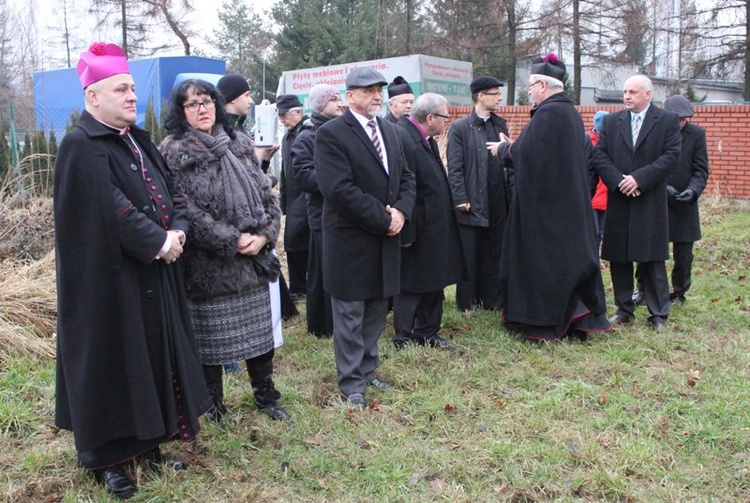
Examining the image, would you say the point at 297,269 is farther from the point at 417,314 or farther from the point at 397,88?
the point at 397,88

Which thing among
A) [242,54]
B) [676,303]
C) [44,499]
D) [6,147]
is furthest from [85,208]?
[242,54]

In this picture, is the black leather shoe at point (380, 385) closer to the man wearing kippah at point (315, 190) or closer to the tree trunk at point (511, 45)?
the man wearing kippah at point (315, 190)

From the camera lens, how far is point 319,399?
4738 mm

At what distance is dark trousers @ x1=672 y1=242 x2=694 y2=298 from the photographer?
22.6 feet

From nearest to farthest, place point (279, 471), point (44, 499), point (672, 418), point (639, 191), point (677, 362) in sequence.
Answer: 1. point (44, 499)
2. point (279, 471)
3. point (672, 418)
4. point (677, 362)
5. point (639, 191)

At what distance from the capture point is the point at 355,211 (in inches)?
173

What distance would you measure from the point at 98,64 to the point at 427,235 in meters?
2.83

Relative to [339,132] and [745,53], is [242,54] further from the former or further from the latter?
[339,132]

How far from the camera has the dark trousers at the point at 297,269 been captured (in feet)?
23.5

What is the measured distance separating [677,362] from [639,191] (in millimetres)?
1446

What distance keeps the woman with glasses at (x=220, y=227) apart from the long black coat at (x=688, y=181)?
4.28 meters

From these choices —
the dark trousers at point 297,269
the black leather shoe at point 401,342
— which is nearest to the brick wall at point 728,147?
the dark trousers at point 297,269

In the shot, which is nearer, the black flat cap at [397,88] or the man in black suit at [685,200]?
the black flat cap at [397,88]

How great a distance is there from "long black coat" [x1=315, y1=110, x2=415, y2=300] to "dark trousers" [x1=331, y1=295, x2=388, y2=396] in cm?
10
